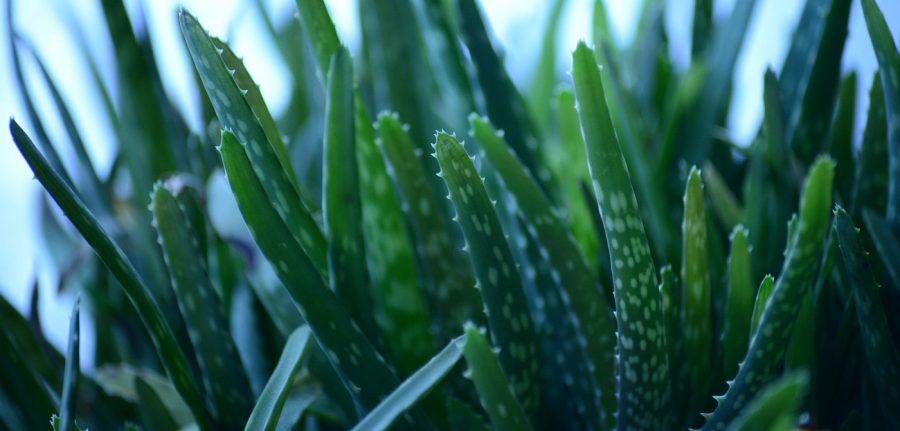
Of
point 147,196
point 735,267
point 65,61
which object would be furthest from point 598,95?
point 65,61

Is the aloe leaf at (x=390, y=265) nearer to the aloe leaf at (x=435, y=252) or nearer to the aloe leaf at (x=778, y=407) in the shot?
the aloe leaf at (x=435, y=252)

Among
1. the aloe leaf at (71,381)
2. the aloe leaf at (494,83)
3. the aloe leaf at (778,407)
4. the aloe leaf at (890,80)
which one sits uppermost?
the aloe leaf at (494,83)

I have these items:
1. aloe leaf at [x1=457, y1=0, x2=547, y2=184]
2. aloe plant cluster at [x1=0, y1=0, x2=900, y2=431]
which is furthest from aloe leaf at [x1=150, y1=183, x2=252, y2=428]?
aloe leaf at [x1=457, y1=0, x2=547, y2=184]

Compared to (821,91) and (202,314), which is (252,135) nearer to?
(202,314)

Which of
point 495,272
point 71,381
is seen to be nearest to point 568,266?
point 495,272

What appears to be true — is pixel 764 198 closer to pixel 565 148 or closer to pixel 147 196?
pixel 565 148

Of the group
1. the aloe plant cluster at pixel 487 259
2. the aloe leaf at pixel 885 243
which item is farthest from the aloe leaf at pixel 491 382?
the aloe leaf at pixel 885 243
